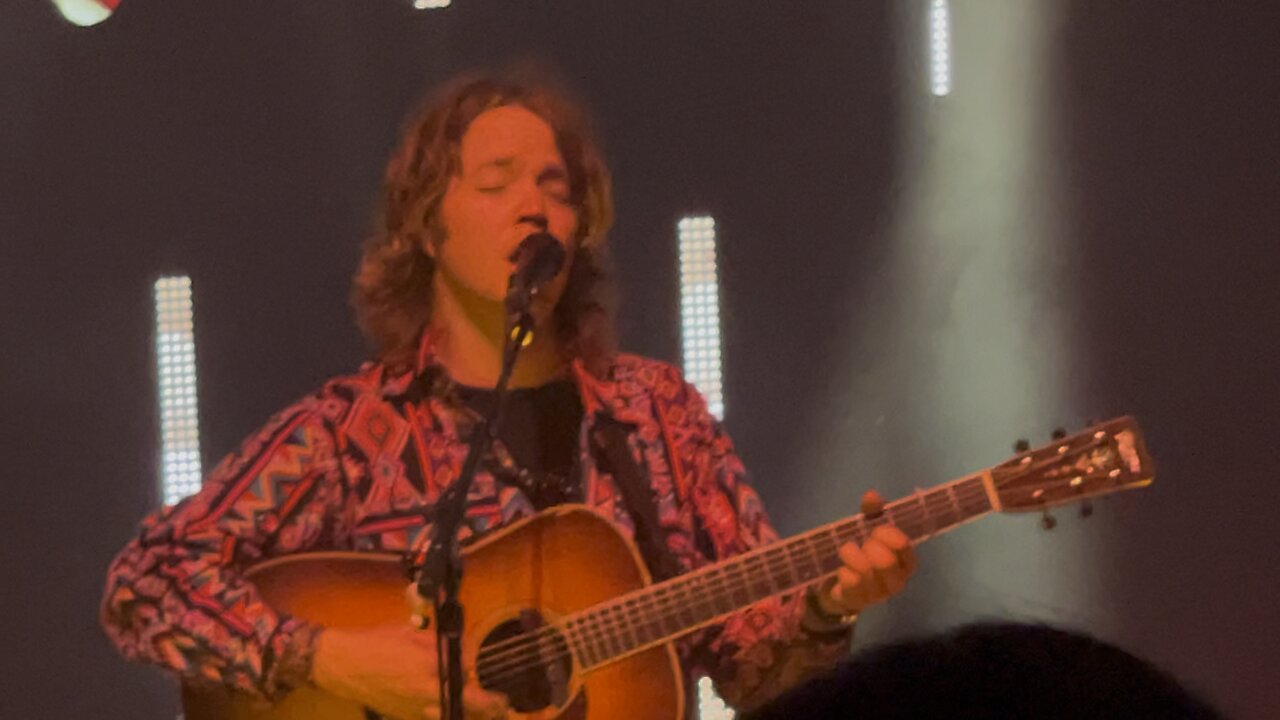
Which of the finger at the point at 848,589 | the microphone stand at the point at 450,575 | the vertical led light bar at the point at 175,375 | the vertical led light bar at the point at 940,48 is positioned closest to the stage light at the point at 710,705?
the finger at the point at 848,589

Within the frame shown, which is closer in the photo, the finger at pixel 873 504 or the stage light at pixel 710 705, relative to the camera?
the finger at pixel 873 504

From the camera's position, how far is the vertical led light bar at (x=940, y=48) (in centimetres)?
281

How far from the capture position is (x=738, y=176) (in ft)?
9.23

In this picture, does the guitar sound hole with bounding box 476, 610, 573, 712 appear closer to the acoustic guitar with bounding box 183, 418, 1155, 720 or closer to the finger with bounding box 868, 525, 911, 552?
the acoustic guitar with bounding box 183, 418, 1155, 720

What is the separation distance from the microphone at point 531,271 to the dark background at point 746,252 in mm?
508

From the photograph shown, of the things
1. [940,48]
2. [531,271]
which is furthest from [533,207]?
[940,48]

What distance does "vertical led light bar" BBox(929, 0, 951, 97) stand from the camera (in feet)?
9.21

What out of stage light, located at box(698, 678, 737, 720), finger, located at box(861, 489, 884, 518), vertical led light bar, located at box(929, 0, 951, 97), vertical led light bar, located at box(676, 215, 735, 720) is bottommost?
stage light, located at box(698, 678, 737, 720)

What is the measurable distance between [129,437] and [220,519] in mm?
406

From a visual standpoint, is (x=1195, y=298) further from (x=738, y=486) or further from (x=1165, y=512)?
(x=738, y=486)

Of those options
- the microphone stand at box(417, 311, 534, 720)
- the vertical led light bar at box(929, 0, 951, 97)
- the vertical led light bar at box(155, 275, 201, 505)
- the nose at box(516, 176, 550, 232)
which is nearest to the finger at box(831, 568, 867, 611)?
the microphone stand at box(417, 311, 534, 720)

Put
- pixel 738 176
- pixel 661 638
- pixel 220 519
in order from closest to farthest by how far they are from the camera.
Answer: pixel 661 638 → pixel 220 519 → pixel 738 176

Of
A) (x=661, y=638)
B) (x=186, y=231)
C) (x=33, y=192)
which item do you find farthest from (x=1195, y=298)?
(x=33, y=192)

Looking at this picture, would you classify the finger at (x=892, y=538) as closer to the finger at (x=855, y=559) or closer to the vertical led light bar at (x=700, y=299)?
the finger at (x=855, y=559)
